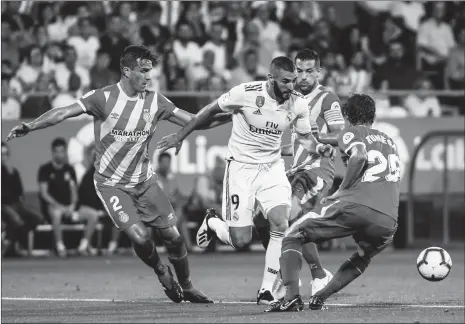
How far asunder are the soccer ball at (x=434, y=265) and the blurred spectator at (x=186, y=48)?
1025 cm

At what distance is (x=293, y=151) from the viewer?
11.7 m

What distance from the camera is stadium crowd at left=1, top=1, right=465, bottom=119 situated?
63.0ft

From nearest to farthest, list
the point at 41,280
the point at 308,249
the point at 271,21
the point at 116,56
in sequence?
the point at 308,249 < the point at 41,280 < the point at 116,56 < the point at 271,21

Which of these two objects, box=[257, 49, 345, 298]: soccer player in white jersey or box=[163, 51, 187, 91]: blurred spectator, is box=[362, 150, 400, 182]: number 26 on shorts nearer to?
box=[257, 49, 345, 298]: soccer player in white jersey

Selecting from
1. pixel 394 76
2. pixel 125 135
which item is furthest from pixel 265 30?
pixel 125 135

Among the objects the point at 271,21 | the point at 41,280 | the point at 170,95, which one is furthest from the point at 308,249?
the point at 271,21

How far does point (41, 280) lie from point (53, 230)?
428cm

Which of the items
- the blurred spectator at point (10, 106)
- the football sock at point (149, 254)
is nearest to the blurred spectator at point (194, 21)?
the blurred spectator at point (10, 106)

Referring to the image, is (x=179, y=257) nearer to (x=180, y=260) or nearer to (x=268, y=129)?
(x=180, y=260)

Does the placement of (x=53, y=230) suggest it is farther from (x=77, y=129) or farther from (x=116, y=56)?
(x=116, y=56)

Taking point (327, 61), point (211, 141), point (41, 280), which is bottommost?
point (41, 280)

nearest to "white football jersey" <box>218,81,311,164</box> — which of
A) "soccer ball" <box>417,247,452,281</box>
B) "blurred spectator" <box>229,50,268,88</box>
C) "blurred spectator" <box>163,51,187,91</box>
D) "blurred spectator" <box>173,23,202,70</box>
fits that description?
"soccer ball" <box>417,247,452,281</box>

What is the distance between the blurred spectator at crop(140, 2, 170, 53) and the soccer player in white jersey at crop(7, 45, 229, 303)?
30.0 feet

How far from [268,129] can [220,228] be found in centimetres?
134
